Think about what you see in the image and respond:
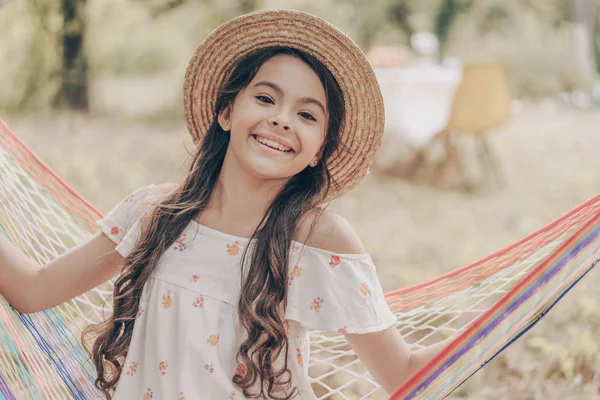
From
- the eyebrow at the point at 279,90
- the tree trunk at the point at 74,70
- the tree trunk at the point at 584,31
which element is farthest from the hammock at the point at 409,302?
the tree trunk at the point at 584,31

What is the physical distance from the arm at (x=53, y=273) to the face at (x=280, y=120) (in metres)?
0.32

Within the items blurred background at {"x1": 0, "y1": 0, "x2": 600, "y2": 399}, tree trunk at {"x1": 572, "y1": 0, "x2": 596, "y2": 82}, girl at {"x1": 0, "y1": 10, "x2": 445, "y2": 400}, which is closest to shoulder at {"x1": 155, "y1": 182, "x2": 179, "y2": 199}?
girl at {"x1": 0, "y1": 10, "x2": 445, "y2": 400}

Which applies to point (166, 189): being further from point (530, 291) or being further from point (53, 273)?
point (530, 291)

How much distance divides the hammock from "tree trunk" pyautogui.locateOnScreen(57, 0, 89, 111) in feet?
15.8

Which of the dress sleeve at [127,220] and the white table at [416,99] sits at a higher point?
the white table at [416,99]

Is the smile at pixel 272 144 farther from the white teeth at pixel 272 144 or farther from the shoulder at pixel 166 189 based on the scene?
the shoulder at pixel 166 189

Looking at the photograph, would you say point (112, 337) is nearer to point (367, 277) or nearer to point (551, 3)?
point (367, 277)

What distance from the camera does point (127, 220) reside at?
1.43 m

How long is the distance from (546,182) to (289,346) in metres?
4.53

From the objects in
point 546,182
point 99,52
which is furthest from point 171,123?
point 546,182

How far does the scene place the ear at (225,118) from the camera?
1.44 meters

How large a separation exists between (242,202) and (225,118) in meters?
0.18

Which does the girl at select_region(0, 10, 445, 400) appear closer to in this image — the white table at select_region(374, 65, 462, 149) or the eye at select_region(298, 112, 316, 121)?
the eye at select_region(298, 112, 316, 121)

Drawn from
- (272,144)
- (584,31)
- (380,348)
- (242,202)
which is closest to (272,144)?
Answer: (272,144)
